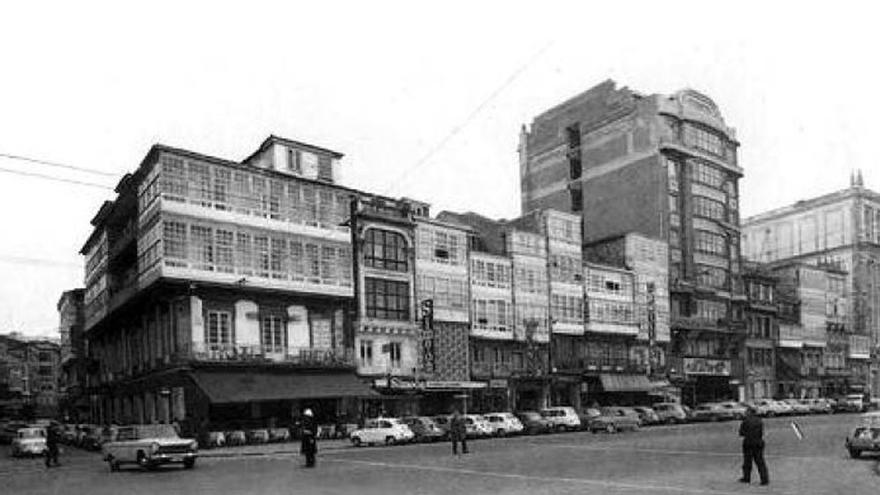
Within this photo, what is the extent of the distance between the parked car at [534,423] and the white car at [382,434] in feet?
30.0

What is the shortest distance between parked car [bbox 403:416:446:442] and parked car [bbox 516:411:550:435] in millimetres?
6772

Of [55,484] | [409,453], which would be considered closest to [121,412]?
[409,453]

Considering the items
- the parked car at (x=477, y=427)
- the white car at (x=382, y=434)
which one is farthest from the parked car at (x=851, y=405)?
the white car at (x=382, y=434)

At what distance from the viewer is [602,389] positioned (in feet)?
222

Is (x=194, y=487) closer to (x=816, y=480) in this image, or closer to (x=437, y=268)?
(x=816, y=480)

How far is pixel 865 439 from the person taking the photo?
2469cm

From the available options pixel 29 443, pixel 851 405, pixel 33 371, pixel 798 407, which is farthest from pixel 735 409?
pixel 33 371

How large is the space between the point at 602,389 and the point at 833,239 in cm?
4784

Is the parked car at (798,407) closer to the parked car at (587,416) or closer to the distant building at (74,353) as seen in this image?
the parked car at (587,416)

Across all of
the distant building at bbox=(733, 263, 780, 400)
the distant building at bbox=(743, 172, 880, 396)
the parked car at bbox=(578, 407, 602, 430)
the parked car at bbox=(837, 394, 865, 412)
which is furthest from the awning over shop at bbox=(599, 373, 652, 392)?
the distant building at bbox=(743, 172, 880, 396)

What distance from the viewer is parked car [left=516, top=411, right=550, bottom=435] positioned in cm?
5097

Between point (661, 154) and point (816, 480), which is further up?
point (661, 154)

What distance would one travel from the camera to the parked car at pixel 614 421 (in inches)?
1916

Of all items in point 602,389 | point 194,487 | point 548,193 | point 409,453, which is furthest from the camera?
point 548,193
